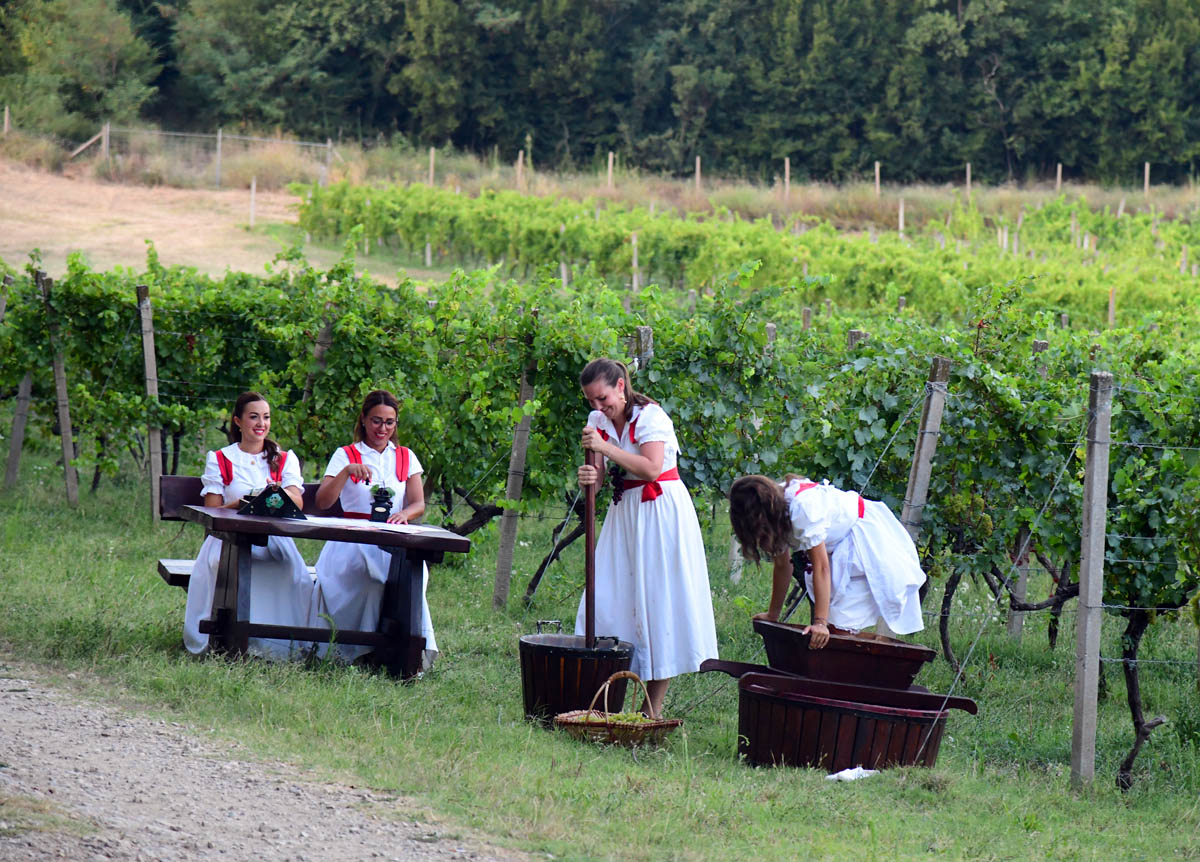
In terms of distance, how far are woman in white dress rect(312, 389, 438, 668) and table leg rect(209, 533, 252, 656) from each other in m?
0.48

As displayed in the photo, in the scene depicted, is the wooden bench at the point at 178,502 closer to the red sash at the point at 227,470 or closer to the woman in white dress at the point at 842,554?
the red sash at the point at 227,470

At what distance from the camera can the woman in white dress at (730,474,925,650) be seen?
527cm

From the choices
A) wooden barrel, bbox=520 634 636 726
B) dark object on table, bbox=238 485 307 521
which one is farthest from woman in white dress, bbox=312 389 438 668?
wooden barrel, bbox=520 634 636 726

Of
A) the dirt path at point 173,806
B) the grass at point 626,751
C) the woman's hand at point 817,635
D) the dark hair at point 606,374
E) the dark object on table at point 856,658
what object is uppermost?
the dark hair at point 606,374

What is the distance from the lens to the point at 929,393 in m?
6.49

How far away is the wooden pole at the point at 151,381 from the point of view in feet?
32.1

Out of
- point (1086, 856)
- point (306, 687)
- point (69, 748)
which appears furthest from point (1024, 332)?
point (69, 748)

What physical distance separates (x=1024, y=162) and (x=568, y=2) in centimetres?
1583

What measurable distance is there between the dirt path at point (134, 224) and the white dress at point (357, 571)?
63.8ft

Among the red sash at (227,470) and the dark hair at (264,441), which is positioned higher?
the dark hair at (264,441)

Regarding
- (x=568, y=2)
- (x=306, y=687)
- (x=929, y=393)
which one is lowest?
(x=306, y=687)

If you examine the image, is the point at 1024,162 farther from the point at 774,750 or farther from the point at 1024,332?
the point at 774,750

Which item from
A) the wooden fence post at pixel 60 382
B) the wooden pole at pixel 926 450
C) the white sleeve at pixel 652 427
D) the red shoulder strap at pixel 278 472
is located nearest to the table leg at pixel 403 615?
the red shoulder strap at pixel 278 472

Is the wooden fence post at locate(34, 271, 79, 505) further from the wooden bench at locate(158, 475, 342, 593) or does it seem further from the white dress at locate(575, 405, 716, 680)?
the white dress at locate(575, 405, 716, 680)
